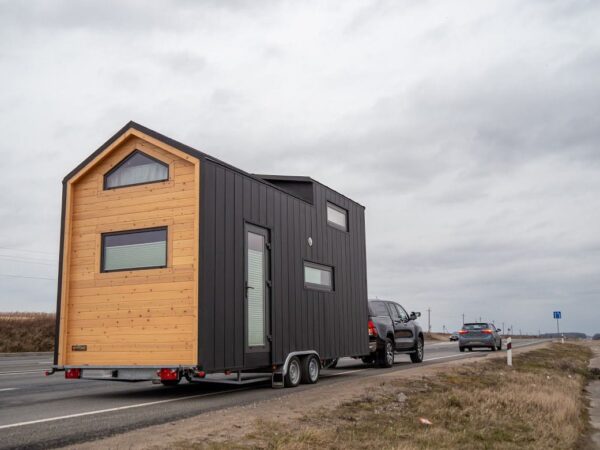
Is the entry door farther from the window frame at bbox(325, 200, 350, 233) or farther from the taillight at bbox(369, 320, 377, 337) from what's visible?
the taillight at bbox(369, 320, 377, 337)

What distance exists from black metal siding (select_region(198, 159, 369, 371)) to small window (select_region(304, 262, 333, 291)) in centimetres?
14

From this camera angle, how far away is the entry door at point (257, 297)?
34.6 ft

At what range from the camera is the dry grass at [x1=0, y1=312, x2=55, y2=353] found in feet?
103

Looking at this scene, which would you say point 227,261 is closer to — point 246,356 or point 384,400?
point 246,356

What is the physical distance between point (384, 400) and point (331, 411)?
140cm

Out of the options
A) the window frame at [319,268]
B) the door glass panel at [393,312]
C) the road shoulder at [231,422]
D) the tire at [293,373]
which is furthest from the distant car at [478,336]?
the road shoulder at [231,422]

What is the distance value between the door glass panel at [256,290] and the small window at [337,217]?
3.18 meters

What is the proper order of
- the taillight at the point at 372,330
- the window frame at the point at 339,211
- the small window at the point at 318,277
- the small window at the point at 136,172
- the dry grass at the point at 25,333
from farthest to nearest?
1. the dry grass at the point at 25,333
2. the taillight at the point at 372,330
3. the window frame at the point at 339,211
4. the small window at the point at 318,277
5. the small window at the point at 136,172

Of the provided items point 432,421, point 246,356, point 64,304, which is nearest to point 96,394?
point 64,304

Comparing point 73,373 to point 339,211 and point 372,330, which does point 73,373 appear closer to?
point 339,211

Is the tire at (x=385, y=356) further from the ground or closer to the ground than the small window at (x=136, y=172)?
closer to the ground

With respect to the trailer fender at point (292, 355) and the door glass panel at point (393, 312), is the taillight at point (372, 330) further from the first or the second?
the trailer fender at point (292, 355)

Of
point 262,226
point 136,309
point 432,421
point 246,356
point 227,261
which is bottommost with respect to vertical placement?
point 432,421

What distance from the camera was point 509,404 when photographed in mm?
9109
